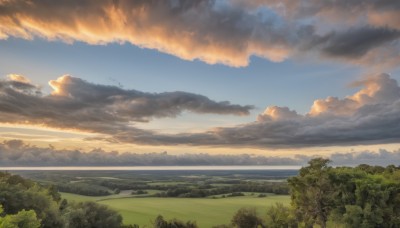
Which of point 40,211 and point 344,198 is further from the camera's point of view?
point 344,198

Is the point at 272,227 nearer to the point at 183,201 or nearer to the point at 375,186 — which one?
the point at 375,186

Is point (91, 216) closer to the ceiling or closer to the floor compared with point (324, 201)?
closer to the floor

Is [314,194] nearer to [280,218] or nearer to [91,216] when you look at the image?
[280,218]

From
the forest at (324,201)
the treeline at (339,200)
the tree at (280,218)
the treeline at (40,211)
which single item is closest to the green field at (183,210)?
the treeline at (40,211)

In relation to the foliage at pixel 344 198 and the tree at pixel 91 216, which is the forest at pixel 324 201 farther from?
the tree at pixel 91 216

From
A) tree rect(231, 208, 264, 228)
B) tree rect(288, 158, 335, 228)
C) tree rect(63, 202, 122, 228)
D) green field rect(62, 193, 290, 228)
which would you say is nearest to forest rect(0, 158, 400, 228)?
tree rect(288, 158, 335, 228)

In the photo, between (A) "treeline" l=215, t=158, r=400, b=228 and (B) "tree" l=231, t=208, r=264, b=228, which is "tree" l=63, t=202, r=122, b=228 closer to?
(B) "tree" l=231, t=208, r=264, b=228

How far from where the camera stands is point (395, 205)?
77.9 m

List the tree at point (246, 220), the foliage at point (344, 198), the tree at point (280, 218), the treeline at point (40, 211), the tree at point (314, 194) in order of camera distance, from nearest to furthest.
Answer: the treeline at point (40, 211) < the foliage at point (344, 198) < the tree at point (314, 194) < the tree at point (280, 218) < the tree at point (246, 220)

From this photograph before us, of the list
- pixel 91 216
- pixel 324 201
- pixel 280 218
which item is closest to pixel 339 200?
pixel 324 201

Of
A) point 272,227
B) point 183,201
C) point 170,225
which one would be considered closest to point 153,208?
point 183,201

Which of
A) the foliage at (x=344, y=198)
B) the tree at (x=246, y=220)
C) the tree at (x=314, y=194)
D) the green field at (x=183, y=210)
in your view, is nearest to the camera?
the foliage at (x=344, y=198)

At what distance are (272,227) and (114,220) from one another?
157 ft

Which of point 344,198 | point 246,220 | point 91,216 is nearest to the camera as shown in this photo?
point 344,198
